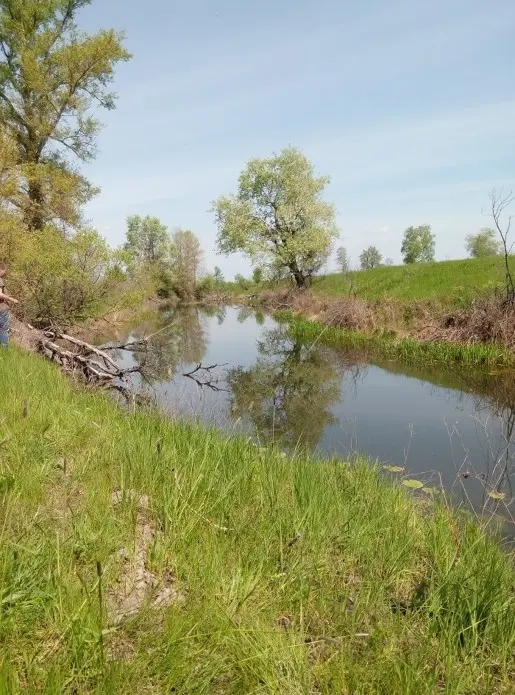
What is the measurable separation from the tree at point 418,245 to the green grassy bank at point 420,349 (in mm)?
76745

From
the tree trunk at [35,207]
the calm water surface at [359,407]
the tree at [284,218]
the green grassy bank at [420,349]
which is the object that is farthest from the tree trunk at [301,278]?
the tree trunk at [35,207]

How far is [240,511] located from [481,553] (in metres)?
1.70

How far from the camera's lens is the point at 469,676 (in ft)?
6.76

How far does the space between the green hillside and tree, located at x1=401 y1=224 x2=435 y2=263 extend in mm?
60338

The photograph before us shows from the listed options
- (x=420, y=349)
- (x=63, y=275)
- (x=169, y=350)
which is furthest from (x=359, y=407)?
(x=63, y=275)

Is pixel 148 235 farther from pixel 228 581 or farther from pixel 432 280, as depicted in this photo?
pixel 228 581

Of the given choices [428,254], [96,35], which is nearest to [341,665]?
[96,35]

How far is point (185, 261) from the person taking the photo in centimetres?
6612

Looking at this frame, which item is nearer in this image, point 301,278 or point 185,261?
point 301,278

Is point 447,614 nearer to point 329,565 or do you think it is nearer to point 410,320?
point 329,565

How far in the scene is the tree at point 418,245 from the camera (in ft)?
300

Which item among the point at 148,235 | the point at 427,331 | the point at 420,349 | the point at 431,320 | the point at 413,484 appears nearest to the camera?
the point at 413,484

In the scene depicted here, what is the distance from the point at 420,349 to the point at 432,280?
12.0m

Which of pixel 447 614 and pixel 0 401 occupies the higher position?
pixel 0 401
